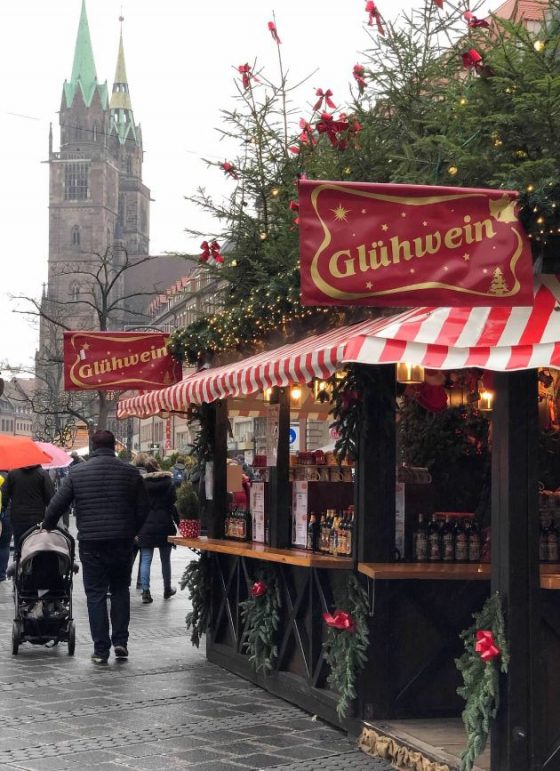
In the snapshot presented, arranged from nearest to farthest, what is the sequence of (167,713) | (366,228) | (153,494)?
(366,228), (167,713), (153,494)

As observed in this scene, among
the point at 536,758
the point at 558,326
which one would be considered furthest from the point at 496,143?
the point at 536,758

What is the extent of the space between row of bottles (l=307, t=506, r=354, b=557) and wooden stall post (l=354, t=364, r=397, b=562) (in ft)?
0.97

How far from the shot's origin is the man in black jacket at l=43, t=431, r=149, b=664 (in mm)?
11109

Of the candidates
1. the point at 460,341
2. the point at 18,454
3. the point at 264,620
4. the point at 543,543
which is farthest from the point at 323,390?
the point at 18,454

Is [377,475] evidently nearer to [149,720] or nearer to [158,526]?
[149,720]

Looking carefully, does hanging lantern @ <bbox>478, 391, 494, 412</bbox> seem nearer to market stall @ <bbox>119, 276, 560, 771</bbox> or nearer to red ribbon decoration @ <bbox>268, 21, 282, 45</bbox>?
market stall @ <bbox>119, 276, 560, 771</bbox>

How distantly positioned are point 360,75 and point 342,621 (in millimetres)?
3724

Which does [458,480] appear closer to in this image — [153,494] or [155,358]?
[155,358]

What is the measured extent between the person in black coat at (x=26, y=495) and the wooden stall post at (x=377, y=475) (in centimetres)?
838

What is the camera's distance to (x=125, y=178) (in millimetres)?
184625

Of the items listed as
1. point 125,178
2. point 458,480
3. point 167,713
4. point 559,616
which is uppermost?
point 125,178

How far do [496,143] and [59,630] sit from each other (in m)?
6.69

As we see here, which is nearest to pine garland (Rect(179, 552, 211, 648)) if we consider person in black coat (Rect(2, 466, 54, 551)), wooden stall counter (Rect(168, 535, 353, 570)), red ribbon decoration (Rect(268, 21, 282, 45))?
wooden stall counter (Rect(168, 535, 353, 570))

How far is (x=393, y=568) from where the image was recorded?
7859 mm
